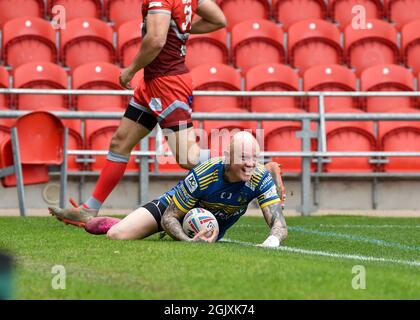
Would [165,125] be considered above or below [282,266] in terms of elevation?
above

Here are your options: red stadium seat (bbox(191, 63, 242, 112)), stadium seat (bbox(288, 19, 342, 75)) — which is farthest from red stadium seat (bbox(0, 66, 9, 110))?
stadium seat (bbox(288, 19, 342, 75))

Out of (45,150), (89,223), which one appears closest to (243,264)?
(89,223)

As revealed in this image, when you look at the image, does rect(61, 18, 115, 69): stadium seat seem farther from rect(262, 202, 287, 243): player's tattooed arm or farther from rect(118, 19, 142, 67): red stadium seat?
rect(262, 202, 287, 243): player's tattooed arm

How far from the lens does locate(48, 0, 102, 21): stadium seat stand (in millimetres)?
15578

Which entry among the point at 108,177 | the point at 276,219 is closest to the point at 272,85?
the point at 108,177

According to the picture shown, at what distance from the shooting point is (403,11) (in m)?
16.2

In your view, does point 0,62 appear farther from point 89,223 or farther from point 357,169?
point 89,223

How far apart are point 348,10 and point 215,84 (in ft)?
10.9

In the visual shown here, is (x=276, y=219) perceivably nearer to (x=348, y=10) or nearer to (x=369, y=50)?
(x=369, y=50)

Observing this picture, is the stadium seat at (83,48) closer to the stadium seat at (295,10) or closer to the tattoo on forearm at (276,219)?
the stadium seat at (295,10)

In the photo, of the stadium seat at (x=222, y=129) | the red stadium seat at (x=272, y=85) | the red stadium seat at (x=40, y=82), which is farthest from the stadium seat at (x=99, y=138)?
the red stadium seat at (x=272, y=85)

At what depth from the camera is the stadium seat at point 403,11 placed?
16.2 metres

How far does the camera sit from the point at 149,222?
7723 millimetres

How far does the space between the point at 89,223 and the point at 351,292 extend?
3.82m
